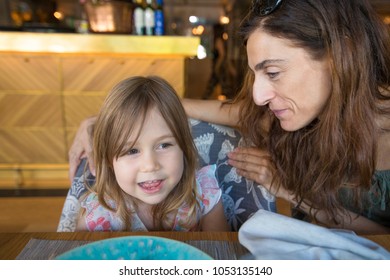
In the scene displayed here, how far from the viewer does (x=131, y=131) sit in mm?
606

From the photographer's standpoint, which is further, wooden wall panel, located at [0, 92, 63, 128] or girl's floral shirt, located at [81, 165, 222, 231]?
wooden wall panel, located at [0, 92, 63, 128]

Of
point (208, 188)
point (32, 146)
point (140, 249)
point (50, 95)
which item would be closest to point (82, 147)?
point (208, 188)

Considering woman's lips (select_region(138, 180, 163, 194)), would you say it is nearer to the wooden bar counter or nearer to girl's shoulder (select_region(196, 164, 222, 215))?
girl's shoulder (select_region(196, 164, 222, 215))

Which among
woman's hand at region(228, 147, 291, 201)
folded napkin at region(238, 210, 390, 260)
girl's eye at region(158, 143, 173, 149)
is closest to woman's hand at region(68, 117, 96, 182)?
girl's eye at region(158, 143, 173, 149)

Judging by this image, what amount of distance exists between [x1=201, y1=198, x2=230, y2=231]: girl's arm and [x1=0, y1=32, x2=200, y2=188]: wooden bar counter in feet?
4.15

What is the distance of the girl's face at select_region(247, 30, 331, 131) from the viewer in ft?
1.98

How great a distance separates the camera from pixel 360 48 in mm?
601

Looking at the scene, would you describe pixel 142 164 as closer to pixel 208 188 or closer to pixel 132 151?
pixel 132 151

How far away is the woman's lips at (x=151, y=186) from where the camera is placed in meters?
0.62

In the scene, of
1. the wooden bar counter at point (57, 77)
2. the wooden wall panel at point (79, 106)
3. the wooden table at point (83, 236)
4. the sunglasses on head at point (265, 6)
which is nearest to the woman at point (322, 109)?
the sunglasses on head at point (265, 6)

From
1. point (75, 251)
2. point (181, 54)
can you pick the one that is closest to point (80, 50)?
point (181, 54)

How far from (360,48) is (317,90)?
0.10 m

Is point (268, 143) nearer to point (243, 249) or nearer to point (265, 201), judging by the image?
point (265, 201)

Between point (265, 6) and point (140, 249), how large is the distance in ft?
1.47
